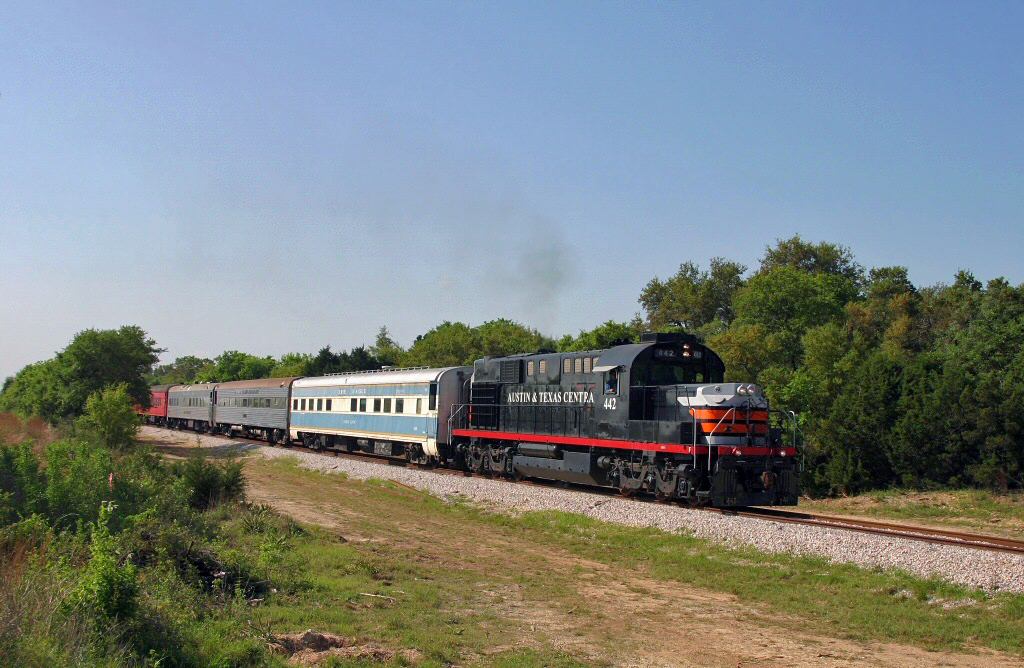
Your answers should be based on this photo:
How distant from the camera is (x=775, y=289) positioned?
62500 millimetres

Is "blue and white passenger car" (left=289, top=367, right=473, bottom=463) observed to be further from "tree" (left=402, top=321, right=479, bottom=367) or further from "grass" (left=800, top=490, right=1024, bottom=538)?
"tree" (left=402, top=321, right=479, bottom=367)

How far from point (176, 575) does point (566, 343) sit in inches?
2235

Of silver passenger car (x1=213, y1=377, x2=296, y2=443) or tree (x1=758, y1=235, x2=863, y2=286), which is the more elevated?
tree (x1=758, y1=235, x2=863, y2=286)

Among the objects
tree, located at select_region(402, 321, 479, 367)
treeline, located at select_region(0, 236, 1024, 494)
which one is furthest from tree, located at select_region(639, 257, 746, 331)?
tree, located at select_region(402, 321, 479, 367)

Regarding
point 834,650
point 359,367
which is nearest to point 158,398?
point 359,367

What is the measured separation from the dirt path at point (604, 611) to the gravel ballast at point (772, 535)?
2251 millimetres

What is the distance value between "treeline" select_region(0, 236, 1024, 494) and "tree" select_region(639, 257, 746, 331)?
0.55ft

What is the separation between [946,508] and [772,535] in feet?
40.1

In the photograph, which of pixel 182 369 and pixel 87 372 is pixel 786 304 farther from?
pixel 182 369

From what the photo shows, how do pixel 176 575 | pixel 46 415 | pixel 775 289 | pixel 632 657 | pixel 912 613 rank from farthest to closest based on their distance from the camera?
pixel 775 289, pixel 46 415, pixel 912 613, pixel 176 575, pixel 632 657

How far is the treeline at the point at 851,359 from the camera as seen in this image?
27819 millimetres

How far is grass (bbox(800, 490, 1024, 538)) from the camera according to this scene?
20500mm

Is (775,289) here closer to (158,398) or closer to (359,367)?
(359,367)

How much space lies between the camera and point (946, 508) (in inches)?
933
